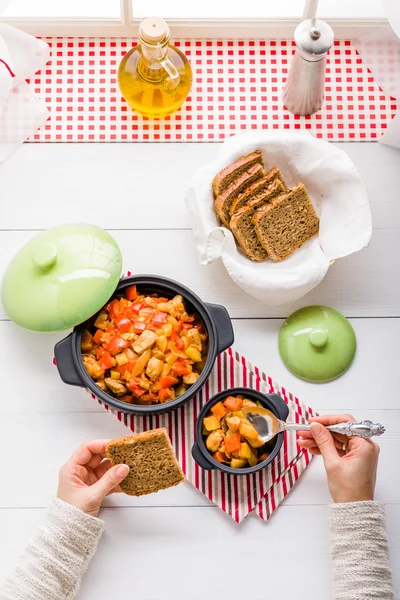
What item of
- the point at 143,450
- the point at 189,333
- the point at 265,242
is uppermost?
the point at 265,242

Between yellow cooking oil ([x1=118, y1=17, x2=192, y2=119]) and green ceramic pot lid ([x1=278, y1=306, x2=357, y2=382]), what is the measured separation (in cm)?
56

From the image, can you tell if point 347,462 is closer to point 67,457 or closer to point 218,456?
point 218,456

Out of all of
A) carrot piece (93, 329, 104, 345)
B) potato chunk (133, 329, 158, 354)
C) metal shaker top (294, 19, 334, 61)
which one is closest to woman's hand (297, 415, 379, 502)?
potato chunk (133, 329, 158, 354)

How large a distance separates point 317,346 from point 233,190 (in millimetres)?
381

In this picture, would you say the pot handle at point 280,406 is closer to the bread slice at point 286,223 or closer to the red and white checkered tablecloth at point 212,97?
the bread slice at point 286,223

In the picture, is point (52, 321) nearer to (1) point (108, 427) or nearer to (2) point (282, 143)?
(1) point (108, 427)

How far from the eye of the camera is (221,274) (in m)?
1.81

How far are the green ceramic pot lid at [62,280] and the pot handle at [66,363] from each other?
4 cm

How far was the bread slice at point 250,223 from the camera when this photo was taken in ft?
5.53

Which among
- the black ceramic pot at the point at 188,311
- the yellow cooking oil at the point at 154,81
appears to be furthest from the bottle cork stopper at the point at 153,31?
the black ceramic pot at the point at 188,311

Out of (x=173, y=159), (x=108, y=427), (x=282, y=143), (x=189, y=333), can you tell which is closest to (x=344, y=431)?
(x=189, y=333)

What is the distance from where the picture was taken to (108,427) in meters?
1.74

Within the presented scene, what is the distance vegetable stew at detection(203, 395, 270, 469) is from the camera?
161cm

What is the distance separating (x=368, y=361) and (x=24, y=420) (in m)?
0.78
